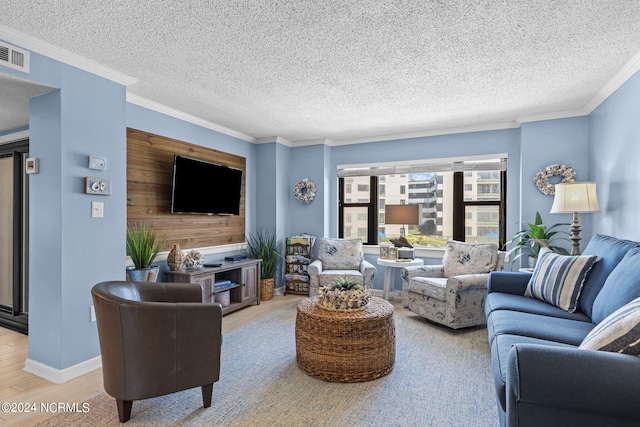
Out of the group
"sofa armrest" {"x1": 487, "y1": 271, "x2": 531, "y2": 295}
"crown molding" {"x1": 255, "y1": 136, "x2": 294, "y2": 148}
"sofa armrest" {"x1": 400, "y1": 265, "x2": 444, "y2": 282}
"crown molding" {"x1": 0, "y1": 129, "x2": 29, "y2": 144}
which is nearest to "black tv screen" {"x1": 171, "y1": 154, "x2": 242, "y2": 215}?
"crown molding" {"x1": 255, "y1": 136, "x2": 294, "y2": 148}

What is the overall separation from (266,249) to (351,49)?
10.6 feet

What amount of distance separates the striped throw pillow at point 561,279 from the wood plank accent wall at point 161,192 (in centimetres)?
352

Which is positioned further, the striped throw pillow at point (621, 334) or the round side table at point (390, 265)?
the round side table at point (390, 265)

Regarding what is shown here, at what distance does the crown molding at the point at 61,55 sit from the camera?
225cm

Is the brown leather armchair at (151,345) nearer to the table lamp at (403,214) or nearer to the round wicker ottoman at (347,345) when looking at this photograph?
the round wicker ottoman at (347,345)

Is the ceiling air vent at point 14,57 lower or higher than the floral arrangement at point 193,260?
higher

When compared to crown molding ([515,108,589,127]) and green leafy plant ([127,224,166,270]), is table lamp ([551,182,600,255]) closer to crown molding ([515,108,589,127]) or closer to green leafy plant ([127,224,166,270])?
crown molding ([515,108,589,127])

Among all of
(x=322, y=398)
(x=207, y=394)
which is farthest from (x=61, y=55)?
(x=322, y=398)

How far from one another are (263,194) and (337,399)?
357 cm

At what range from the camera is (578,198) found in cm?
324

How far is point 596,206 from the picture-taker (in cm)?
318

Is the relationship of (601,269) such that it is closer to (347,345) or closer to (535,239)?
(535,239)

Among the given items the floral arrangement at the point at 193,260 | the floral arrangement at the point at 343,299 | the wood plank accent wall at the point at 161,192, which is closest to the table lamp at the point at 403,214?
the floral arrangement at the point at 343,299

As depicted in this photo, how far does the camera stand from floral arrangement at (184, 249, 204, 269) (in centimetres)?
387
